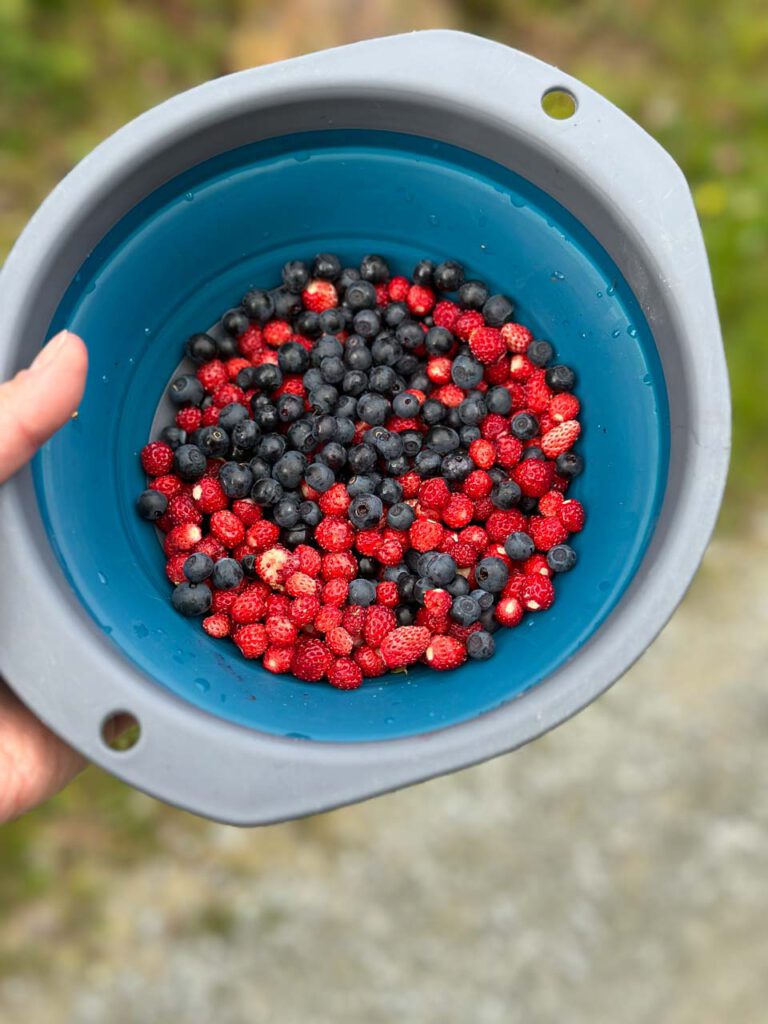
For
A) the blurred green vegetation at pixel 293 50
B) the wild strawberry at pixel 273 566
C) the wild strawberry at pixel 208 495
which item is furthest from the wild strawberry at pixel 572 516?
the blurred green vegetation at pixel 293 50

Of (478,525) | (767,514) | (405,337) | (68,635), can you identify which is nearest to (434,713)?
(478,525)

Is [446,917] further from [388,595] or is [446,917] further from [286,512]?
[286,512]

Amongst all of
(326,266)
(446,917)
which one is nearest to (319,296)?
(326,266)

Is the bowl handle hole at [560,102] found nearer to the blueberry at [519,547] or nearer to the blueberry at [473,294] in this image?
the blueberry at [473,294]

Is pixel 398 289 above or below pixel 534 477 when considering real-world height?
above

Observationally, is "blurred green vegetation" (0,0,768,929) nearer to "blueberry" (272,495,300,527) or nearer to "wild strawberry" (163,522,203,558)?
"wild strawberry" (163,522,203,558)

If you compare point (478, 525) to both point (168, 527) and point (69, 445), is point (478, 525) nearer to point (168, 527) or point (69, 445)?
point (168, 527)
